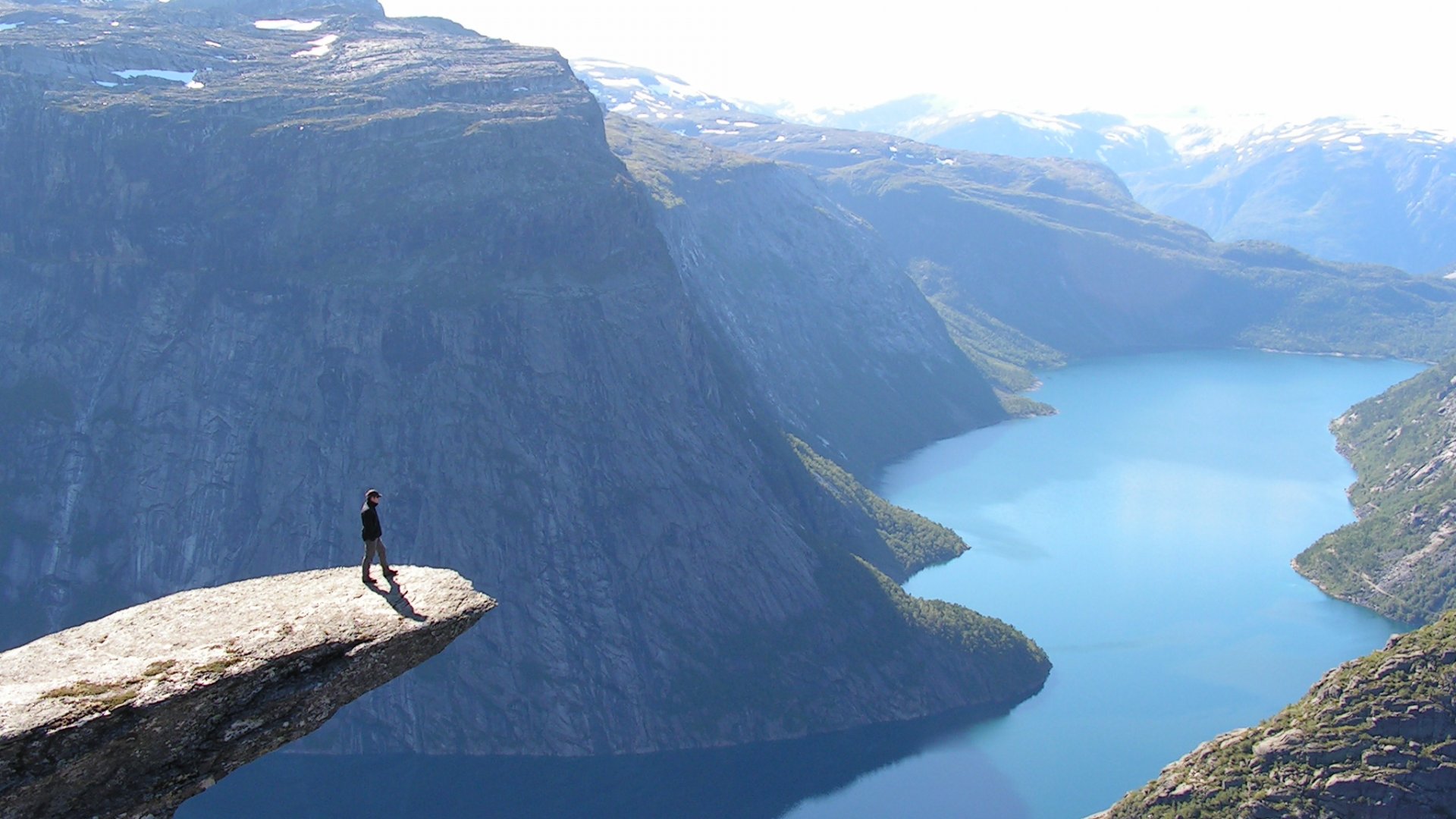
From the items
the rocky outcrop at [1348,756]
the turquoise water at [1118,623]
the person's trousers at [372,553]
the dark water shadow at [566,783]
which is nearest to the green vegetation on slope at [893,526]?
the turquoise water at [1118,623]

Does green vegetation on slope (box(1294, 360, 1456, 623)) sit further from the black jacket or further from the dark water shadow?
the black jacket

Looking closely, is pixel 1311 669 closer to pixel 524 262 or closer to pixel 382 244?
pixel 524 262

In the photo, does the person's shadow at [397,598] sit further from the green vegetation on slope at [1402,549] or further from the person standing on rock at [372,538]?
the green vegetation on slope at [1402,549]

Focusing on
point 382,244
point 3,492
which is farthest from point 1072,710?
point 3,492

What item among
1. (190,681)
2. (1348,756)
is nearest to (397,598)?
(190,681)

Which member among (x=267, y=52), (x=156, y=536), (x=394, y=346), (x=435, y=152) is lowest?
(x=156, y=536)

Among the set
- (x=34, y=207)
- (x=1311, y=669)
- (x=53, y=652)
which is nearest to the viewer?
(x=53, y=652)

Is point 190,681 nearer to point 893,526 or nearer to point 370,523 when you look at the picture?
point 370,523

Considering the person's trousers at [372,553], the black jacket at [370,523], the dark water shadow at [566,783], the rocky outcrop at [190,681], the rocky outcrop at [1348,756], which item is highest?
the black jacket at [370,523]
